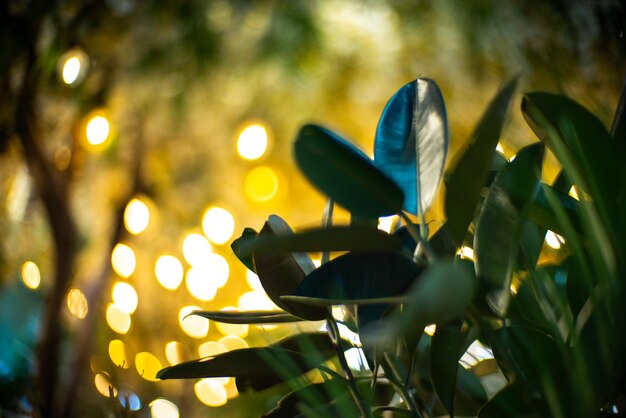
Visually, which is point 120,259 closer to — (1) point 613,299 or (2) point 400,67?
(2) point 400,67

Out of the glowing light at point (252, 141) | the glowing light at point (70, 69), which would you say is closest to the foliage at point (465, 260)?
the glowing light at point (70, 69)

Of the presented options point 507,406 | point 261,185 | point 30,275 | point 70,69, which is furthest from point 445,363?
point 261,185

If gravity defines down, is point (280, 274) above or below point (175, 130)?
below

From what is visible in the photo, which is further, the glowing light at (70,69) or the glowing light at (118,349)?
the glowing light at (70,69)

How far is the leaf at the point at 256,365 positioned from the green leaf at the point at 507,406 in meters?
0.06

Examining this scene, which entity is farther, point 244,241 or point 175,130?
point 175,130

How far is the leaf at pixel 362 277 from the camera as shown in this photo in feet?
0.63

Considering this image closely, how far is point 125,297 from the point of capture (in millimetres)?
1187

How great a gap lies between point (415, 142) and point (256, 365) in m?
Answer: 0.11

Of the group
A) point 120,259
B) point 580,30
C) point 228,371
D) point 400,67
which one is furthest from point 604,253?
point 400,67

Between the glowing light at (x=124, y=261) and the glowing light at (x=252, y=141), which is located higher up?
the glowing light at (x=252, y=141)

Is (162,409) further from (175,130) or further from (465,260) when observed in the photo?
(175,130)

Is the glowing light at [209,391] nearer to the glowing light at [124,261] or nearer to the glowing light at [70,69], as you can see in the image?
the glowing light at [124,261]

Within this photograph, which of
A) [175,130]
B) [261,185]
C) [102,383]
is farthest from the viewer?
Answer: [175,130]
